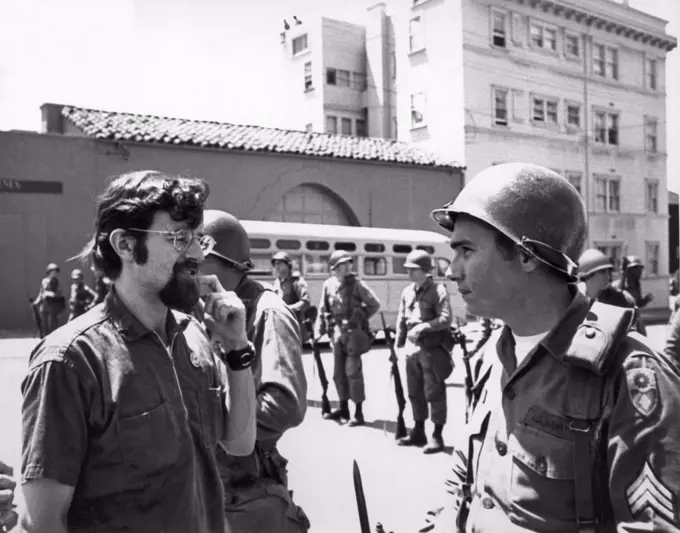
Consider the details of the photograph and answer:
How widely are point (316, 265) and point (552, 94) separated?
64.5 ft

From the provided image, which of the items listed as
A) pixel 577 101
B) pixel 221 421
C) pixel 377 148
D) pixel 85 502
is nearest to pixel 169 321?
pixel 221 421

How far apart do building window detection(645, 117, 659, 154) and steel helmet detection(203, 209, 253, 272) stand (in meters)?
38.0

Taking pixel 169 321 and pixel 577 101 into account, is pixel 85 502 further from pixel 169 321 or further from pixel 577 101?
pixel 577 101

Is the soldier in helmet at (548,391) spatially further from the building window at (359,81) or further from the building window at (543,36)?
the building window at (359,81)

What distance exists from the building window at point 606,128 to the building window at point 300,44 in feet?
53.6

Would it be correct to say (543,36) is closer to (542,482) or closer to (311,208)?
(311,208)

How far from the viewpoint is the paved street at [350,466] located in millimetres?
5852

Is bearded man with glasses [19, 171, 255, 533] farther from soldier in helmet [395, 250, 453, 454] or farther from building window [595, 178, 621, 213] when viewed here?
building window [595, 178, 621, 213]

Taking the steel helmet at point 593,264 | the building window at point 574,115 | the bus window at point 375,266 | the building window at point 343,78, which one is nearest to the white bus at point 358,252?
the bus window at point 375,266

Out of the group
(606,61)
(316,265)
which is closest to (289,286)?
(316,265)

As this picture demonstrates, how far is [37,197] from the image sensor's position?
21.6 metres

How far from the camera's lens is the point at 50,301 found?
18578 mm

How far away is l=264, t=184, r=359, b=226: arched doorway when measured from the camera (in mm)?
Result: 26266

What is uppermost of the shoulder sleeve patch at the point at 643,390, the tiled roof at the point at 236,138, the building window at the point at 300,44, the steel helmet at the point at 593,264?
the building window at the point at 300,44
